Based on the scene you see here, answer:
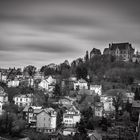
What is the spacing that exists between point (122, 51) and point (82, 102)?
61.8ft

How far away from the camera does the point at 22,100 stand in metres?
25.8

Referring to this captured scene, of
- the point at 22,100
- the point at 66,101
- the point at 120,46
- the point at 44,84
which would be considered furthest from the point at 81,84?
the point at 120,46

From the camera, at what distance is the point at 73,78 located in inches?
1407

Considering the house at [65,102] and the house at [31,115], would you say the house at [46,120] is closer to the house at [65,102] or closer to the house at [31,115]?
the house at [31,115]

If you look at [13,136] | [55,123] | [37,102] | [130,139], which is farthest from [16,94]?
[130,139]

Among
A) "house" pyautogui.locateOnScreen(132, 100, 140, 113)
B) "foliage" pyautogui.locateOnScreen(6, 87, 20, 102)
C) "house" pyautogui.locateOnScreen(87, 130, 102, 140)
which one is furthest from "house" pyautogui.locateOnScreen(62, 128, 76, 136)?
"foliage" pyautogui.locateOnScreen(6, 87, 20, 102)

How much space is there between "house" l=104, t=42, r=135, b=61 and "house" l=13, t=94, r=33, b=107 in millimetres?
20074

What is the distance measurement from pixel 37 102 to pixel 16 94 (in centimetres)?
235

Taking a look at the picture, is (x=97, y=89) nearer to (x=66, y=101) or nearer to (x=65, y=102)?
(x=66, y=101)

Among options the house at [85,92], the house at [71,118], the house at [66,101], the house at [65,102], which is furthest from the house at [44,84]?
the house at [71,118]

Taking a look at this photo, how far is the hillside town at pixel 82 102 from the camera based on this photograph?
19.3m

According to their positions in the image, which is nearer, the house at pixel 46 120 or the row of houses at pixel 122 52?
the house at pixel 46 120

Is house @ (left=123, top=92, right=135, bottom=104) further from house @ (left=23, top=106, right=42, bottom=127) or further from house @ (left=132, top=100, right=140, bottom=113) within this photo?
house @ (left=23, top=106, right=42, bottom=127)

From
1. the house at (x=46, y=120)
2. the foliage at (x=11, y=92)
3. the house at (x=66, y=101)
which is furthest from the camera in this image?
the foliage at (x=11, y=92)
